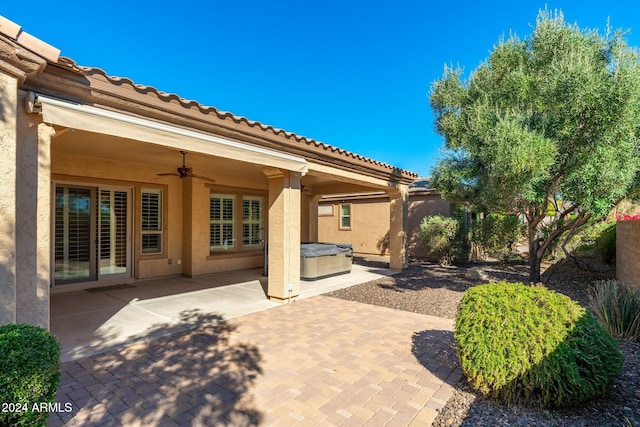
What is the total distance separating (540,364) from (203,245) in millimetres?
9398

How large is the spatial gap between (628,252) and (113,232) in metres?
12.7

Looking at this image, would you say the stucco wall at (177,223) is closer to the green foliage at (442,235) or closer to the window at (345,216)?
the green foliage at (442,235)

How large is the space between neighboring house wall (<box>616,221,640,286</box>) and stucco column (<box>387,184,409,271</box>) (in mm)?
6046

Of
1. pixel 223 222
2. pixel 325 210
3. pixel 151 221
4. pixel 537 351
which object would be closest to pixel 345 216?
pixel 325 210

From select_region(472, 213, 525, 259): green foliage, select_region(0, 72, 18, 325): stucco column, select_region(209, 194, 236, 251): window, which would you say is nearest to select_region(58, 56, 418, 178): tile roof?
select_region(0, 72, 18, 325): stucco column

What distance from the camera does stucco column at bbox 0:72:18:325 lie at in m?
3.17

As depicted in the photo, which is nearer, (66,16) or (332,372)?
(332,372)

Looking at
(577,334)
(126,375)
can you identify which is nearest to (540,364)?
(577,334)

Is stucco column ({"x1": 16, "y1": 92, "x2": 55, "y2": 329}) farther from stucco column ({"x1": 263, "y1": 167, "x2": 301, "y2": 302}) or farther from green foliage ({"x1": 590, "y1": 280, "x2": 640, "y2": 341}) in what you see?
green foliage ({"x1": 590, "y1": 280, "x2": 640, "y2": 341})

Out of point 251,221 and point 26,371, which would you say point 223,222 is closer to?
point 251,221

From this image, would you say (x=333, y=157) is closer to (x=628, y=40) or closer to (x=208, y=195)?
(x=208, y=195)

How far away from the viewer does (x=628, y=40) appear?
6414 millimetres

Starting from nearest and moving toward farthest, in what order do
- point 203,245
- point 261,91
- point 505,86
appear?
point 505,86 → point 203,245 → point 261,91

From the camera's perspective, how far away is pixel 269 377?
3.86 metres
